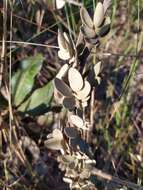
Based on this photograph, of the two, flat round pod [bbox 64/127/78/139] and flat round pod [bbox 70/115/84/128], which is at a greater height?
flat round pod [bbox 70/115/84/128]

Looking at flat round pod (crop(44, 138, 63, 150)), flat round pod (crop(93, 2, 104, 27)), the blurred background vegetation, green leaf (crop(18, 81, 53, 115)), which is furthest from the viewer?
Answer: green leaf (crop(18, 81, 53, 115))

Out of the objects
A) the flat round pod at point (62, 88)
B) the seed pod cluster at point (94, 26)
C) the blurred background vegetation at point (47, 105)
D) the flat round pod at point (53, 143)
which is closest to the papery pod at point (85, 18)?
the seed pod cluster at point (94, 26)

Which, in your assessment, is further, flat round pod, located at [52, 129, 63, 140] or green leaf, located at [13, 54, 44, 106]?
green leaf, located at [13, 54, 44, 106]

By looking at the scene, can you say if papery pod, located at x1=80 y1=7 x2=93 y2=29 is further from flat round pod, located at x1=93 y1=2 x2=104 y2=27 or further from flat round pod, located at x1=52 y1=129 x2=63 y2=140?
flat round pod, located at x1=52 y1=129 x2=63 y2=140

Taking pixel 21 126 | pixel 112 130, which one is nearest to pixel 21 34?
pixel 21 126

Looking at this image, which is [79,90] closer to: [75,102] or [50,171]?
[75,102]

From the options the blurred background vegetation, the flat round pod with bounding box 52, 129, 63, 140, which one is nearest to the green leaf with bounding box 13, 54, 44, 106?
the blurred background vegetation

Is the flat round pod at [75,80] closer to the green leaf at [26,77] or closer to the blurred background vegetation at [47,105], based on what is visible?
the blurred background vegetation at [47,105]

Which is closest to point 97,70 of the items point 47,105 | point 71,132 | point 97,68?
point 97,68

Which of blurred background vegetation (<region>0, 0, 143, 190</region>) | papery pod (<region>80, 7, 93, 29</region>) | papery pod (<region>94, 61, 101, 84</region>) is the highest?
papery pod (<region>80, 7, 93, 29</region>)

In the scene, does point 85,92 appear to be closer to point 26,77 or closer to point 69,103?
point 69,103
